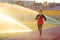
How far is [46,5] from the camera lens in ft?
150

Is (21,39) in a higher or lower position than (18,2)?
higher

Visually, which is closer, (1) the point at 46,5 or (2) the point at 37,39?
(2) the point at 37,39

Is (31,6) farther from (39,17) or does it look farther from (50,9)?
(39,17)

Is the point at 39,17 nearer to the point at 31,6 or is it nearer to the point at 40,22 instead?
the point at 40,22

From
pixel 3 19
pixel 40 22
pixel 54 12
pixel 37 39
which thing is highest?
pixel 40 22

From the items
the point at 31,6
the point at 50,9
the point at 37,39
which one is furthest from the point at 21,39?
the point at 50,9

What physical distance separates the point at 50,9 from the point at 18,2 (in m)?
6.84

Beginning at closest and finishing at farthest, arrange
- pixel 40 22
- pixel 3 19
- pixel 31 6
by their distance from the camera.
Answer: pixel 40 22
pixel 3 19
pixel 31 6

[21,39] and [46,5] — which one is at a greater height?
[21,39]

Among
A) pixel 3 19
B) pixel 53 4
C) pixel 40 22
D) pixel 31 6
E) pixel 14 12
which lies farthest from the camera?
pixel 53 4

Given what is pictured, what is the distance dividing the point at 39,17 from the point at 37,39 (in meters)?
1.36

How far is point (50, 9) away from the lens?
143 ft

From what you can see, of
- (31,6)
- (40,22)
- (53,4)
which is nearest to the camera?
(40,22)

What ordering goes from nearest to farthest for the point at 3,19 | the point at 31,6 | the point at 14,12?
1. the point at 3,19
2. the point at 14,12
3. the point at 31,6
